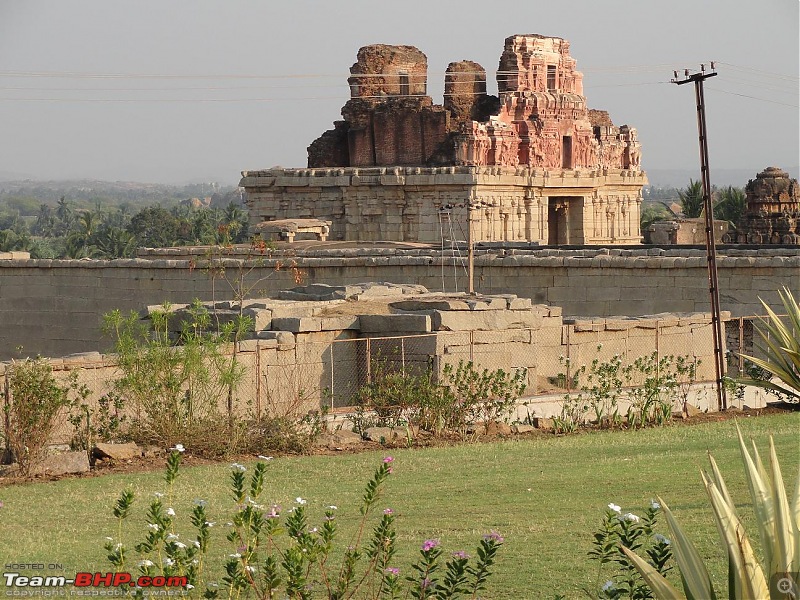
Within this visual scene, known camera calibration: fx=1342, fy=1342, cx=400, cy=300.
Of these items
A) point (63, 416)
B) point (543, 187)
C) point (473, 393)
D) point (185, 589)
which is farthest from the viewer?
point (543, 187)

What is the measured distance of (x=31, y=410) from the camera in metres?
11.4

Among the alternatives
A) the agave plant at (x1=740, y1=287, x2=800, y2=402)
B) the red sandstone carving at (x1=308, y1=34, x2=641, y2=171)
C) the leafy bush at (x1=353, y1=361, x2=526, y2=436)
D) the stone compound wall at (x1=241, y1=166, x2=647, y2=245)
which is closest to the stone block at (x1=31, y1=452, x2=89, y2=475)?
the leafy bush at (x1=353, y1=361, x2=526, y2=436)

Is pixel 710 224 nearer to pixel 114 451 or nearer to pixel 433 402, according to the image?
pixel 433 402

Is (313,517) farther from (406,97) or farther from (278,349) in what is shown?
(406,97)

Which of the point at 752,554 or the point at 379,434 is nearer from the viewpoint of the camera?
the point at 752,554

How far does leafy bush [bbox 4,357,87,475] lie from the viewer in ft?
37.1

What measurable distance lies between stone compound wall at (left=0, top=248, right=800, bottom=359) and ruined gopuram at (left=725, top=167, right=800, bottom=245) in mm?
20838

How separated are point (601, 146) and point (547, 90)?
5582 millimetres

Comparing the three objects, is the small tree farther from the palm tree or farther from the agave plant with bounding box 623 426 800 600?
the agave plant with bounding box 623 426 800 600

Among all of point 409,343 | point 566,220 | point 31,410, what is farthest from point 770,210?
point 31,410

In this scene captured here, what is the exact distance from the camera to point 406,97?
176ft

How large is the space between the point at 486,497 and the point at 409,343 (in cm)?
584

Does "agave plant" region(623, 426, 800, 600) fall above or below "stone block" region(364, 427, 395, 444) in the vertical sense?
above

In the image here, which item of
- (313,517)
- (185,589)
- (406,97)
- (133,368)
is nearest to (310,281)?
(133,368)
